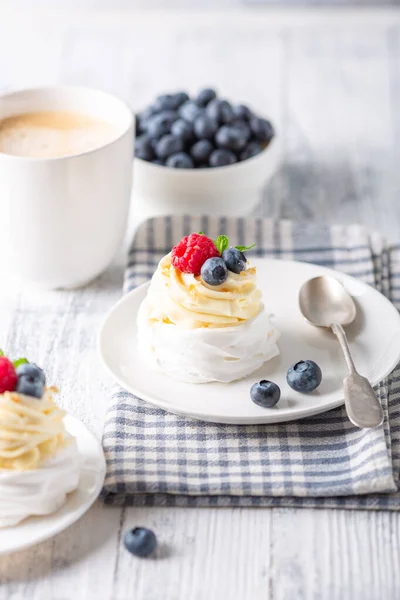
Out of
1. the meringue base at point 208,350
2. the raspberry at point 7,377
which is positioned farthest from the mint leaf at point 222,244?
the raspberry at point 7,377

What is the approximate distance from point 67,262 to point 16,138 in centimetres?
30

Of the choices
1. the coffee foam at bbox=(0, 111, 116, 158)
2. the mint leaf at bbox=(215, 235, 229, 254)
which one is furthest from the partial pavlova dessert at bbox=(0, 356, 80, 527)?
the coffee foam at bbox=(0, 111, 116, 158)

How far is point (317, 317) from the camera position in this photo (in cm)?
185

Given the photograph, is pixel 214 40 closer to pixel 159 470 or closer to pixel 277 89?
pixel 277 89

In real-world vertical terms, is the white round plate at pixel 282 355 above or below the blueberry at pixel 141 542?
below

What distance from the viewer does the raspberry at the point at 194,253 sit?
5.51 ft

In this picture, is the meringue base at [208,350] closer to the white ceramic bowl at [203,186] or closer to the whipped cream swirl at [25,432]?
the whipped cream swirl at [25,432]

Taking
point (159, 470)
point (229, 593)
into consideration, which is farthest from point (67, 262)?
point (229, 593)

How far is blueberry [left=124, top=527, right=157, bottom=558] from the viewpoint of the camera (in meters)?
1.37

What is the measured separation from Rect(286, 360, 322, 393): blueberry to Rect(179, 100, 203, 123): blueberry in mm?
943

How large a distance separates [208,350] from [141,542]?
41 centimetres

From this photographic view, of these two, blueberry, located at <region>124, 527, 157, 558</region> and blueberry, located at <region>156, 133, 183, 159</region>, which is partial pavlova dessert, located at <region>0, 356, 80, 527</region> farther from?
blueberry, located at <region>156, 133, 183, 159</region>

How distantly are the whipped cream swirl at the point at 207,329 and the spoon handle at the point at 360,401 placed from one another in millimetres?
191

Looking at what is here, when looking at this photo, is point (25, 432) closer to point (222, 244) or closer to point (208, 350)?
point (208, 350)
